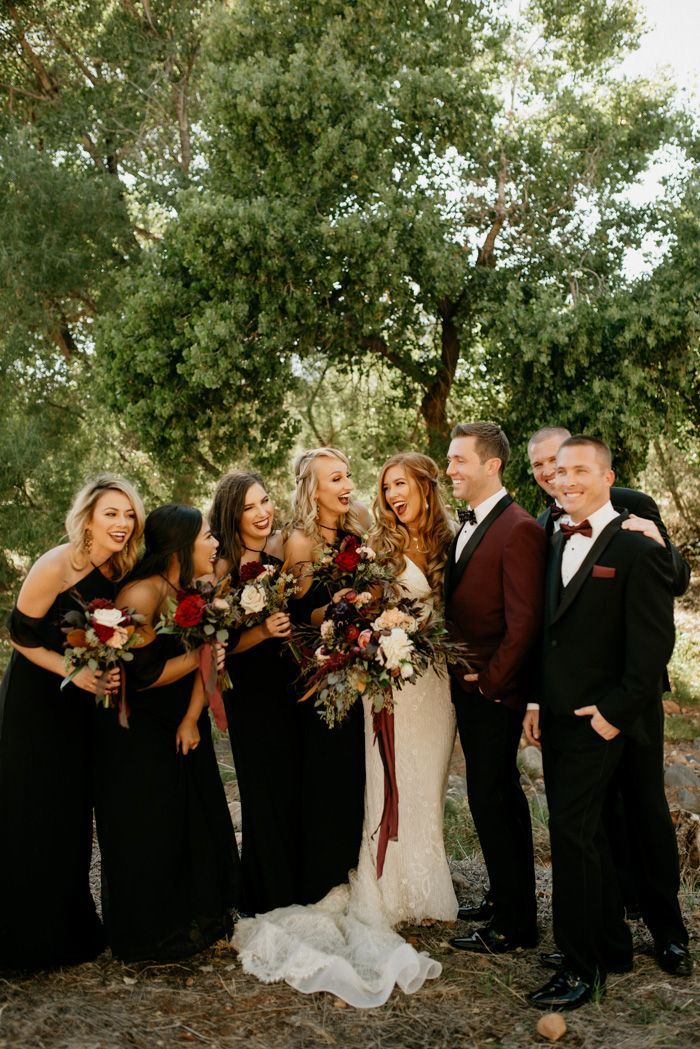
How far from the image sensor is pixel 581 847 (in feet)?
13.4

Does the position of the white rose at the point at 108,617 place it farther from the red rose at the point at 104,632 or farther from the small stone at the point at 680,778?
the small stone at the point at 680,778

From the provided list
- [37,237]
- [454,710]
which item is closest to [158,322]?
[37,237]

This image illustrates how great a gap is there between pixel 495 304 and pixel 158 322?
4.84m

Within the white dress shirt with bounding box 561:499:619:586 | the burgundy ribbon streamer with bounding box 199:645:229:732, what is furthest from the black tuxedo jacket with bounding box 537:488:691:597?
the burgundy ribbon streamer with bounding box 199:645:229:732

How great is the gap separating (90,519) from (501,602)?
2057mm

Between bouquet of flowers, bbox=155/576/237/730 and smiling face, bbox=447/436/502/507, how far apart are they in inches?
50.7

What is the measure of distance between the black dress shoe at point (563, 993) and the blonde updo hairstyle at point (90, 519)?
2758 mm

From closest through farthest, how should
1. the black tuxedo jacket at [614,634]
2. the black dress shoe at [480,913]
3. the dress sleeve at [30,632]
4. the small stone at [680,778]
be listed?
1. the black tuxedo jacket at [614,634]
2. the dress sleeve at [30,632]
3. the black dress shoe at [480,913]
4. the small stone at [680,778]

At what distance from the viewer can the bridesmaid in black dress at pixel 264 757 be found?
16.1 feet

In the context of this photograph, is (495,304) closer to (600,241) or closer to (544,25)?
(600,241)

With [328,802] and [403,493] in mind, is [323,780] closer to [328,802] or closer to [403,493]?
[328,802]

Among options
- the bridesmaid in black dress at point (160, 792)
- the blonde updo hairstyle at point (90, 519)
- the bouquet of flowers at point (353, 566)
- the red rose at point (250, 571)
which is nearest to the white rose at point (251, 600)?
the red rose at point (250, 571)

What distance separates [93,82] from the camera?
1727 cm

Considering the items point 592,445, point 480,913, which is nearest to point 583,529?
point 592,445
